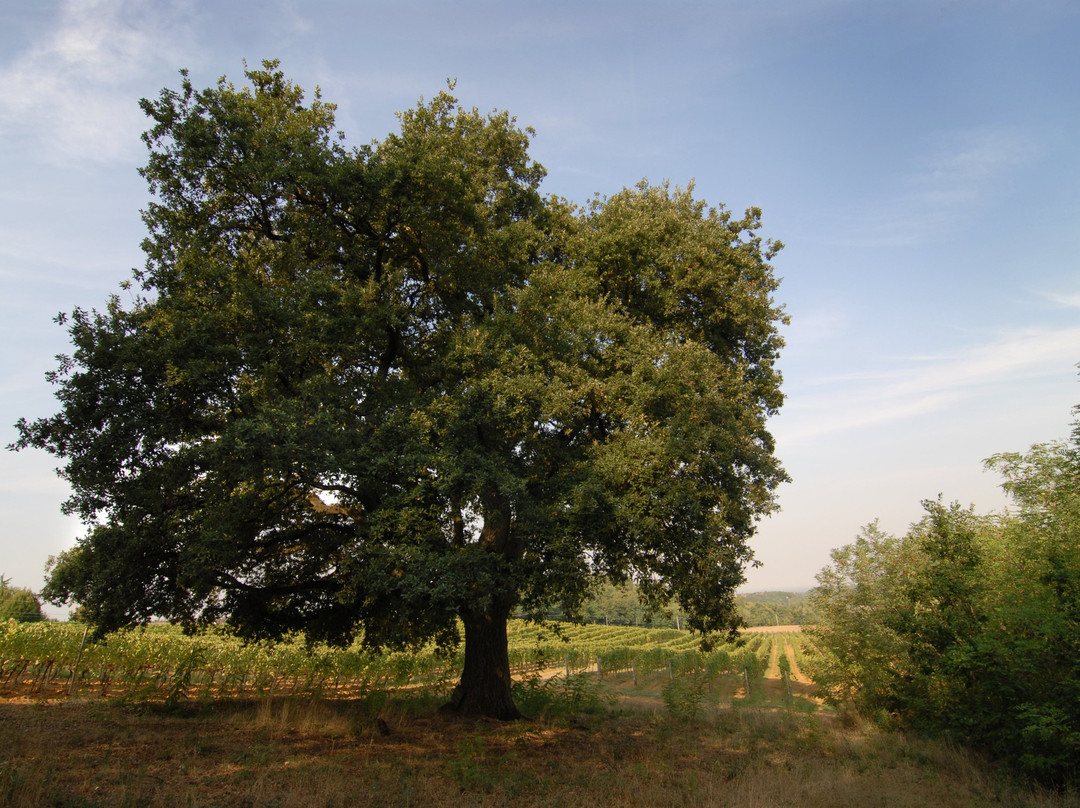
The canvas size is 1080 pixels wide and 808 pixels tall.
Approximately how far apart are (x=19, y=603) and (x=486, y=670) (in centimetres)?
4565

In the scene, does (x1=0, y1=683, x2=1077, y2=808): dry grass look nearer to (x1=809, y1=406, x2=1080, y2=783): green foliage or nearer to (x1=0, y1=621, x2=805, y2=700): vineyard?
(x1=809, y1=406, x2=1080, y2=783): green foliage

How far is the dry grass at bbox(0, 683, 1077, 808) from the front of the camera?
30.5 feet

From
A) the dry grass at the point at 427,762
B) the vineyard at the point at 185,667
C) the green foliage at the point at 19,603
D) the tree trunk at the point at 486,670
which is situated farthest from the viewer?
the green foliage at the point at 19,603

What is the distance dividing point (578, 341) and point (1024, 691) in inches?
511

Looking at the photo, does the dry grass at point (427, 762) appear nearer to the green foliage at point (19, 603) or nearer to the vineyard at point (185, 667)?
the vineyard at point (185, 667)

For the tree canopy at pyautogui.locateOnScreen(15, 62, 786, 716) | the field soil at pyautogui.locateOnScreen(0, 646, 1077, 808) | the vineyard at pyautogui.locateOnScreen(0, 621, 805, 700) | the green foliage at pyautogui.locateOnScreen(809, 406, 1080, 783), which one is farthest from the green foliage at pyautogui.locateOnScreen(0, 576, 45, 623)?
the green foliage at pyautogui.locateOnScreen(809, 406, 1080, 783)

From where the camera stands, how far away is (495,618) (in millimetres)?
15922

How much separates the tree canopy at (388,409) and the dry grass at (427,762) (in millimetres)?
2294

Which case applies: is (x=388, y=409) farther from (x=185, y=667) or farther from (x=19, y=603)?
(x=19, y=603)

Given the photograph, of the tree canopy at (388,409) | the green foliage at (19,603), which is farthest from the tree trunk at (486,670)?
the green foliage at (19,603)

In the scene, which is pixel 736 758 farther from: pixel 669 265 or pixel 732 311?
pixel 669 265

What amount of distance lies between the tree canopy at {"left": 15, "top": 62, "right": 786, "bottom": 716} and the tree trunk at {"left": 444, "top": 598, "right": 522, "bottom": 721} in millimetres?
63

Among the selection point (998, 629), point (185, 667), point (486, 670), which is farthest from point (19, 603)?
point (998, 629)

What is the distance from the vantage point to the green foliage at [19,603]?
4075cm
